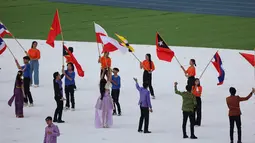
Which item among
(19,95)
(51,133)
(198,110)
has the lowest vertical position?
(51,133)

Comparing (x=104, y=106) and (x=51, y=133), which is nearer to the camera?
(x=51, y=133)

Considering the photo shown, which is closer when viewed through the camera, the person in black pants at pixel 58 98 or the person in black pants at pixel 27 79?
the person in black pants at pixel 58 98

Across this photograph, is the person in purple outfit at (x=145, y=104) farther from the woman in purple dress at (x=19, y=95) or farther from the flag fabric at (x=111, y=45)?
the woman in purple dress at (x=19, y=95)

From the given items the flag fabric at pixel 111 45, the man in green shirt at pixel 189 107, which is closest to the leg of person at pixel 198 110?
the man in green shirt at pixel 189 107

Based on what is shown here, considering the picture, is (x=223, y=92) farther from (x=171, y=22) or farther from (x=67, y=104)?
(x=171, y=22)

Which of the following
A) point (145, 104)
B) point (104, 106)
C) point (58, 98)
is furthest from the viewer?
point (58, 98)

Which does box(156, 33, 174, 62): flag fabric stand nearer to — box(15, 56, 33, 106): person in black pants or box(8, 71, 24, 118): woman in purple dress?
box(15, 56, 33, 106): person in black pants

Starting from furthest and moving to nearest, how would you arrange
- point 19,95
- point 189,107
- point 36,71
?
point 36,71
point 19,95
point 189,107

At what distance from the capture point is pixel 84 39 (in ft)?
114

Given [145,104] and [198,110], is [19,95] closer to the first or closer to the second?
[145,104]

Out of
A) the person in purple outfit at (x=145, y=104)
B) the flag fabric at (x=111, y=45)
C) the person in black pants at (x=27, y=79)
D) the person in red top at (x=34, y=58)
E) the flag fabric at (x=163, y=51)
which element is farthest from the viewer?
the person in red top at (x=34, y=58)

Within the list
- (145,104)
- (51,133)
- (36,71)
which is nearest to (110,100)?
(145,104)

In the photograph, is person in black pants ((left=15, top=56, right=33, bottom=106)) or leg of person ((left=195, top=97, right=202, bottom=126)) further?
person in black pants ((left=15, top=56, right=33, bottom=106))

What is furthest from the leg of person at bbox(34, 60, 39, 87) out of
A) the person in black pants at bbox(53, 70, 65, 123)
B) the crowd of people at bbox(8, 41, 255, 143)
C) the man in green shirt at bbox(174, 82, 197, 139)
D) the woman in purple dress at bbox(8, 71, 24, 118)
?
the man in green shirt at bbox(174, 82, 197, 139)
